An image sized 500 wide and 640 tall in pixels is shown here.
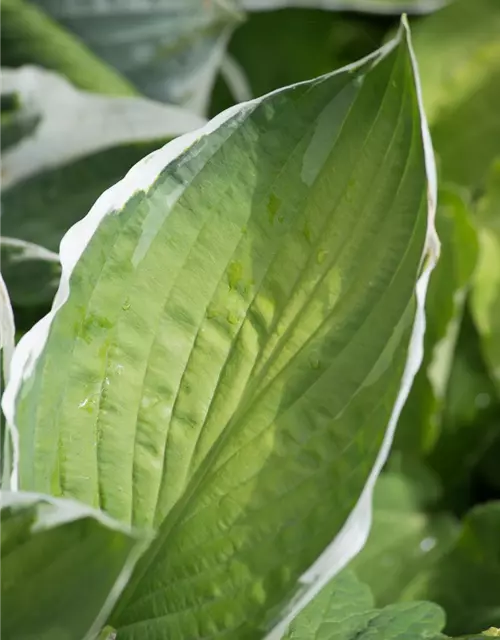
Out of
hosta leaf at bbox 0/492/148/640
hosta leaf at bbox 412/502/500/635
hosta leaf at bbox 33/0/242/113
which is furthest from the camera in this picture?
hosta leaf at bbox 33/0/242/113

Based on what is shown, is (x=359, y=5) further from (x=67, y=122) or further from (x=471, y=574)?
(x=471, y=574)

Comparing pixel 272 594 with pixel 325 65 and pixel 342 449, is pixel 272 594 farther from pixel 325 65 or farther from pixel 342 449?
pixel 325 65

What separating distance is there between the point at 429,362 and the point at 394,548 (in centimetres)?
12

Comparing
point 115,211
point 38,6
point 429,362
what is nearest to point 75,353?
point 115,211

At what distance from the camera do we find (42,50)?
1.66ft

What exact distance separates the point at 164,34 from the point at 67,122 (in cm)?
15

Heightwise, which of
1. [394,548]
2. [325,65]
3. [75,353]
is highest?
[325,65]

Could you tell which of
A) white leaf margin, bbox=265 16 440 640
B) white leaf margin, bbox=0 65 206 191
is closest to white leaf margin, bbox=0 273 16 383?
white leaf margin, bbox=265 16 440 640

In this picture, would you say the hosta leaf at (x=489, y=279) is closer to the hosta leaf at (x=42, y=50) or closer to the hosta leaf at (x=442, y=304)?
the hosta leaf at (x=442, y=304)

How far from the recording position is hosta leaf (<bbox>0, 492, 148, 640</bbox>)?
0.58 ft

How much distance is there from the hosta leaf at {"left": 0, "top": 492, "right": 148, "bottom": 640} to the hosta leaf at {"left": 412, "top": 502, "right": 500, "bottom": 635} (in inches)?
10.7

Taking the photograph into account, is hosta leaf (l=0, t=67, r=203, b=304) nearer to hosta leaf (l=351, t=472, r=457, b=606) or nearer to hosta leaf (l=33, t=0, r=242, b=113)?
hosta leaf (l=33, t=0, r=242, b=113)

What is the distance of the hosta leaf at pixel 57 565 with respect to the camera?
0.58 ft

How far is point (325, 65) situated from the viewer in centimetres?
62
